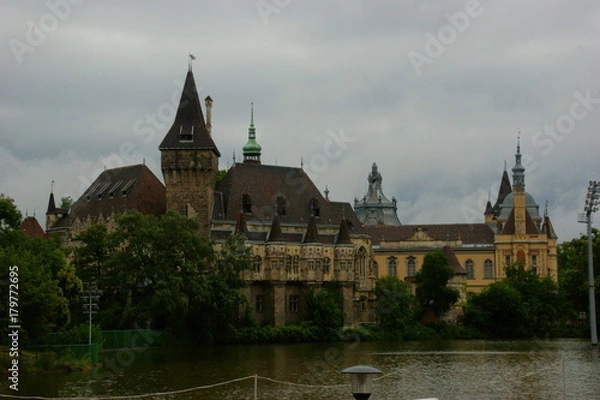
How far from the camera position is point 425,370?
5238cm

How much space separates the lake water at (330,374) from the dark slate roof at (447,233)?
57234mm

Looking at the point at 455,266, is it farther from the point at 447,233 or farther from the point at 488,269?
the point at 447,233

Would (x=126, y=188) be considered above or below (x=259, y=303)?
above

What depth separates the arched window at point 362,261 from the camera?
10106cm

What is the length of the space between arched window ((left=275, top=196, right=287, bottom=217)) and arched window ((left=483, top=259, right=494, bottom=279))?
4241cm

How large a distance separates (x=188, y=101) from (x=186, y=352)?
3170 centimetres

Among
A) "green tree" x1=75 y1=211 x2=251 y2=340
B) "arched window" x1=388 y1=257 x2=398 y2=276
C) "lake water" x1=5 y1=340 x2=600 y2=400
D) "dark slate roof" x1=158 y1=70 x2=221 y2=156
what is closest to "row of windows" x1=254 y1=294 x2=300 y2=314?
"green tree" x1=75 y1=211 x2=251 y2=340

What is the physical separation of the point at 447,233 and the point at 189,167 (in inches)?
2020

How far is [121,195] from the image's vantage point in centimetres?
9356

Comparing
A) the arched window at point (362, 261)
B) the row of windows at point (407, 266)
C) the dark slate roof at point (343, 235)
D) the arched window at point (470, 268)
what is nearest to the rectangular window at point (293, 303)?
the dark slate roof at point (343, 235)

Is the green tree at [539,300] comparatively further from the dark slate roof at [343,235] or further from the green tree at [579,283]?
the dark slate roof at [343,235]

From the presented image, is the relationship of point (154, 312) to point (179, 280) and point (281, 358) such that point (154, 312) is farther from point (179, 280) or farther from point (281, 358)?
point (281, 358)

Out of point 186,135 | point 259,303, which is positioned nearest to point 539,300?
point 259,303

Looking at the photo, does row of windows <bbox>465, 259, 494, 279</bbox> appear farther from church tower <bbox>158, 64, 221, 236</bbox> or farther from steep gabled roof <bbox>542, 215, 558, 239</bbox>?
church tower <bbox>158, 64, 221, 236</bbox>
